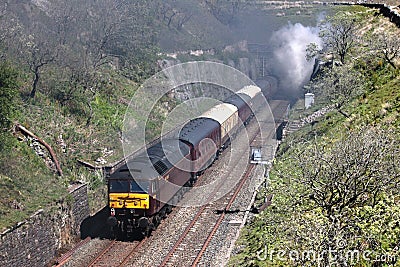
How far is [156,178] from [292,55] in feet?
151

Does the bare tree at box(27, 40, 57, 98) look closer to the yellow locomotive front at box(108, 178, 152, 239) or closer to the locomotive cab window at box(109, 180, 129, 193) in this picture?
the locomotive cab window at box(109, 180, 129, 193)

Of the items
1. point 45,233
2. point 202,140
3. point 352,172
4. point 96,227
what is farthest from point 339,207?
point 202,140

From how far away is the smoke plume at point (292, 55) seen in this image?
62.2 meters

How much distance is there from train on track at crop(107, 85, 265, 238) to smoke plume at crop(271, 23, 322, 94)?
31.5 metres

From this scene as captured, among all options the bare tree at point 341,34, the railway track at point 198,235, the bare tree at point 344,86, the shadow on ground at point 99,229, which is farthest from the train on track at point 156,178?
the bare tree at point 341,34

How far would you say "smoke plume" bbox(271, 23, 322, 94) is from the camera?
6225cm

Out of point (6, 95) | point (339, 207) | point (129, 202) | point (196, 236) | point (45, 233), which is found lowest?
point (196, 236)

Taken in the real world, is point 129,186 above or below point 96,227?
above

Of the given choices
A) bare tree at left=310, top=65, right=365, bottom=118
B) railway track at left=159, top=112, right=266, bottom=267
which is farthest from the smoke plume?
railway track at left=159, top=112, right=266, bottom=267

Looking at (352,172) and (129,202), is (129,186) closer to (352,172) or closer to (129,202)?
(129,202)

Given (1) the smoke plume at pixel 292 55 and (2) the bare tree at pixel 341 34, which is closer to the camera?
(2) the bare tree at pixel 341 34

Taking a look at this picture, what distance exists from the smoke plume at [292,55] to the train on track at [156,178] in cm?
3154

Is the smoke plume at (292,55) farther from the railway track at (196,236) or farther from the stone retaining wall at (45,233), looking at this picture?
the stone retaining wall at (45,233)

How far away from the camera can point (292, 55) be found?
64.6 metres
